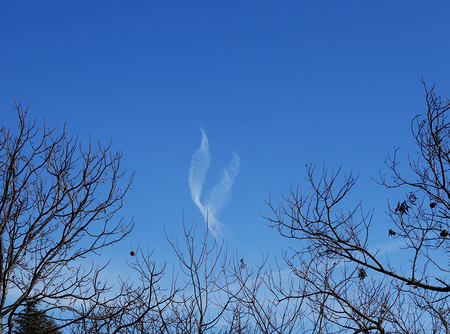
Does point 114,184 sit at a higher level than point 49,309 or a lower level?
higher

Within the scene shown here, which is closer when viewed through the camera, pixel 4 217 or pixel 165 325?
pixel 4 217

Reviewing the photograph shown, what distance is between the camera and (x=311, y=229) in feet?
23.3

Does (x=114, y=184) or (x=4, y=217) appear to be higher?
(x=114, y=184)

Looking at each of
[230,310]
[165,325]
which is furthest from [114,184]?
[230,310]

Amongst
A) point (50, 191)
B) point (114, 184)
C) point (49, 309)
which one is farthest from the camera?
point (114, 184)

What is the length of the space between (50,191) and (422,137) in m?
6.88

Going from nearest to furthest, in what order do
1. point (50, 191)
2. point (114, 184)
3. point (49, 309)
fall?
point (49, 309) < point (50, 191) < point (114, 184)

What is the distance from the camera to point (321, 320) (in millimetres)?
7004

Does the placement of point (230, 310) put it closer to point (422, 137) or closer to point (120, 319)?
point (120, 319)

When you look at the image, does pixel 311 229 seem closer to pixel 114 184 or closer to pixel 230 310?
pixel 230 310

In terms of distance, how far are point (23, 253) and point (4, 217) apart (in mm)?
754

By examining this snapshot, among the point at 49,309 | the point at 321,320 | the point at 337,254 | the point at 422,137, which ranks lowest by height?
the point at 49,309

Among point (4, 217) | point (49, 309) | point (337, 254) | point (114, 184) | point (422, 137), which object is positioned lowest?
point (49, 309)

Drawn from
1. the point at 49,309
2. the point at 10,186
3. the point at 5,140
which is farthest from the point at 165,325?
the point at 5,140
